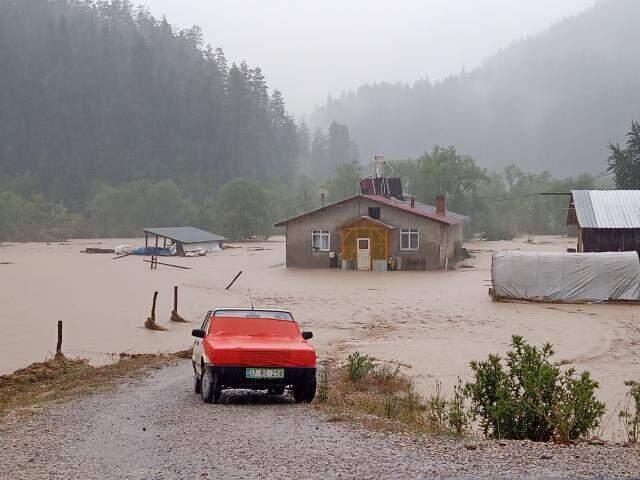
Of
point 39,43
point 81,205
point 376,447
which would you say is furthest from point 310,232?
point 39,43

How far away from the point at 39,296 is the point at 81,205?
9318 cm

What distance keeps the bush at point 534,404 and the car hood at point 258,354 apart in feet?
8.83

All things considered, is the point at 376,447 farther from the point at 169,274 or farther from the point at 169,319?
the point at 169,274

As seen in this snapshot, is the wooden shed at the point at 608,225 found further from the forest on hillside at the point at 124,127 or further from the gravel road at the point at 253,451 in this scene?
the forest on hillside at the point at 124,127

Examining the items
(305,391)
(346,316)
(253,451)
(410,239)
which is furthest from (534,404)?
(410,239)

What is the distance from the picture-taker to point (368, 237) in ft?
155

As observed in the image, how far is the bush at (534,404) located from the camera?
8227mm

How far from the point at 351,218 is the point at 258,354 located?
1468 inches

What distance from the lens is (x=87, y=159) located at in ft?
433

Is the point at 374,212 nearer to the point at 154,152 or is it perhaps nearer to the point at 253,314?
the point at 253,314

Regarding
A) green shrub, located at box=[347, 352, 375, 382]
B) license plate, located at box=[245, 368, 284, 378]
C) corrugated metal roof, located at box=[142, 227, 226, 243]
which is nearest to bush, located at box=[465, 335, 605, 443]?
license plate, located at box=[245, 368, 284, 378]

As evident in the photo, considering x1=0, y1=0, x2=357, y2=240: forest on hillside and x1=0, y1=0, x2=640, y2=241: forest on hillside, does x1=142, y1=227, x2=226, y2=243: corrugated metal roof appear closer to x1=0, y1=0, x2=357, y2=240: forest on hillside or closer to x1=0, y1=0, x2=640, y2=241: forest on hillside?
x1=0, y1=0, x2=640, y2=241: forest on hillside

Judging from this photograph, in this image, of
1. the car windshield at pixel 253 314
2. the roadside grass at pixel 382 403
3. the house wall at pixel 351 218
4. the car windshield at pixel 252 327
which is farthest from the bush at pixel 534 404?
the house wall at pixel 351 218

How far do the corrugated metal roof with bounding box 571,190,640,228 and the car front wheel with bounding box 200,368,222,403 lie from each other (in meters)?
27.8
